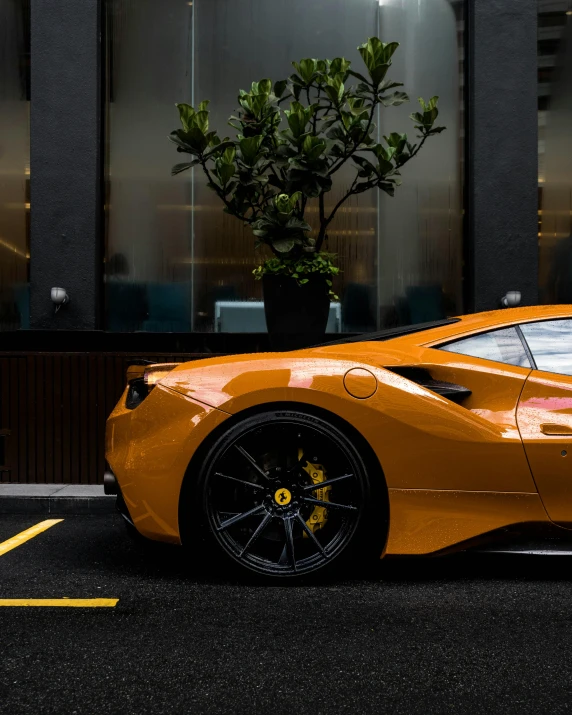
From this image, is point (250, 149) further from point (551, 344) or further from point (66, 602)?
point (66, 602)

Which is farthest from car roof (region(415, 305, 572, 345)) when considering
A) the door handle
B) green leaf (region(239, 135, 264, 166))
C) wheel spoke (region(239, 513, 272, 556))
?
green leaf (region(239, 135, 264, 166))

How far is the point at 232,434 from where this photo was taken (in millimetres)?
3682

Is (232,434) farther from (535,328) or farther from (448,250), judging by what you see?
(448,250)

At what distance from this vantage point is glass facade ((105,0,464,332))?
8750 millimetres

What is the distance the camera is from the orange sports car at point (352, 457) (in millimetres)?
3604

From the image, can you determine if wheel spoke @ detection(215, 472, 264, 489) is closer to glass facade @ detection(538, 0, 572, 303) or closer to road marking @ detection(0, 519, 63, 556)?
road marking @ detection(0, 519, 63, 556)

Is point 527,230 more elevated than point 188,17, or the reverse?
point 188,17

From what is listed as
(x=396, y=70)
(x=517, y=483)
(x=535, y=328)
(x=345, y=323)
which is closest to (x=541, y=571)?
(x=517, y=483)

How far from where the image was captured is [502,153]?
8695mm

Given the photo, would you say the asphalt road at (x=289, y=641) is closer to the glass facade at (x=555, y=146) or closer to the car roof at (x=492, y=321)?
the car roof at (x=492, y=321)

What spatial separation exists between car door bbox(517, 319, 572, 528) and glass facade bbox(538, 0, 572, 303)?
5251 millimetres

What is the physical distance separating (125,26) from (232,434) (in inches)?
262

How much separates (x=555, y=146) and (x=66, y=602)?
24.4 ft

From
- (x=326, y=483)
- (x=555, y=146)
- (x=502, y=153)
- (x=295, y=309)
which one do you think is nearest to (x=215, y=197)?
(x=295, y=309)
